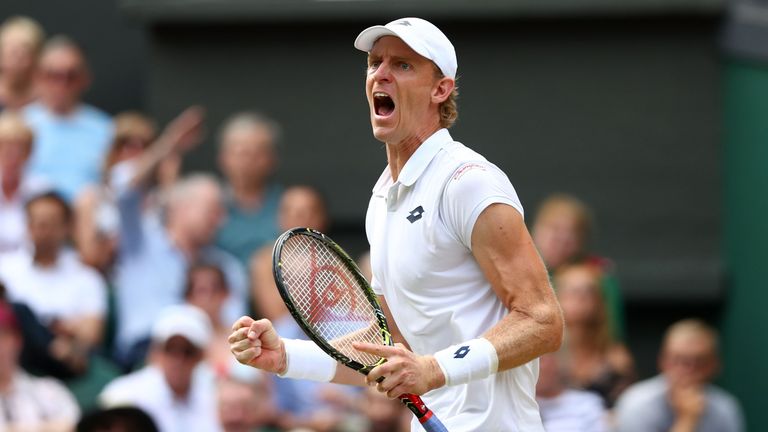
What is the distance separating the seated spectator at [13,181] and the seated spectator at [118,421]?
6.69 ft

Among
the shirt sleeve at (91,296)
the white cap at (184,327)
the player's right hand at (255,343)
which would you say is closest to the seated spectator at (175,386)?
the white cap at (184,327)

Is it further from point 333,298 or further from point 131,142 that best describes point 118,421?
point 131,142

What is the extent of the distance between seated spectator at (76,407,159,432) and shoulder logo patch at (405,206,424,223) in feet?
8.37

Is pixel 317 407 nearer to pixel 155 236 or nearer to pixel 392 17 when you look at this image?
pixel 155 236

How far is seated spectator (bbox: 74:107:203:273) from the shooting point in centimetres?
854

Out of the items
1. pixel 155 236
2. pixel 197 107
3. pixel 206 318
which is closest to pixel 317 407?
pixel 206 318

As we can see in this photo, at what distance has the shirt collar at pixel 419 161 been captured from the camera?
4332 millimetres

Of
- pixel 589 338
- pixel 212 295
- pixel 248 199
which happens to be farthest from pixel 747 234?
pixel 212 295

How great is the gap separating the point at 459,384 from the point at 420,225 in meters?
0.46

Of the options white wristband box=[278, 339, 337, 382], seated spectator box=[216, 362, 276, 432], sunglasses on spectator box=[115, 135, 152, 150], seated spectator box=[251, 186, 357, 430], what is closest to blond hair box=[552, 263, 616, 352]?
seated spectator box=[251, 186, 357, 430]

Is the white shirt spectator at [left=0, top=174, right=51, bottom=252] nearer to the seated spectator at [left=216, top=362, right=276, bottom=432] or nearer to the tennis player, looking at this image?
the seated spectator at [left=216, top=362, right=276, bottom=432]

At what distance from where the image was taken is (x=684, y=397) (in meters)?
7.70

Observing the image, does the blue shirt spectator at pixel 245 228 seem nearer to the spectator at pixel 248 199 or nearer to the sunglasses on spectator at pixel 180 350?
the spectator at pixel 248 199

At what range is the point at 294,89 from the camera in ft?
32.9
